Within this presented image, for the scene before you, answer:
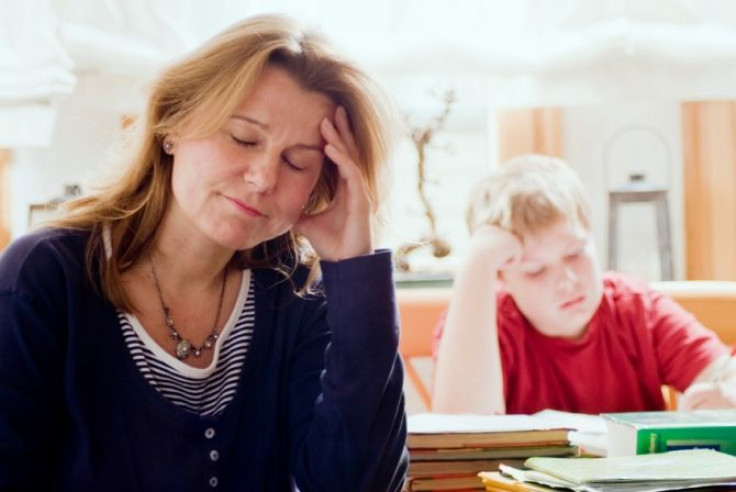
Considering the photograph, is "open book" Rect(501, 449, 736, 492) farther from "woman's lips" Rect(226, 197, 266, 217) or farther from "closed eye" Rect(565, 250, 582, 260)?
"closed eye" Rect(565, 250, 582, 260)

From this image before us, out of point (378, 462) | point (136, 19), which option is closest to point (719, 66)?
point (136, 19)

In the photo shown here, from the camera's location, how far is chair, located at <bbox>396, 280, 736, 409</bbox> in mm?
2018

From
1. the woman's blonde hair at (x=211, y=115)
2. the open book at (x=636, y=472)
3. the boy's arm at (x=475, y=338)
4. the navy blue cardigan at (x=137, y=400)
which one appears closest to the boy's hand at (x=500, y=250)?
the boy's arm at (x=475, y=338)

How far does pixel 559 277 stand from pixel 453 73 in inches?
32.8

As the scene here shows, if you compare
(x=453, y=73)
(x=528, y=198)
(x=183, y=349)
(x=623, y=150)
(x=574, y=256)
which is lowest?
(x=183, y=349)

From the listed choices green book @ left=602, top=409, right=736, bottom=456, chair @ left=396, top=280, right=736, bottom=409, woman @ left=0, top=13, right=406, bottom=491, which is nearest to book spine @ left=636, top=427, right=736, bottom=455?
green book @ left=602, top=409, right=736, bottom=456

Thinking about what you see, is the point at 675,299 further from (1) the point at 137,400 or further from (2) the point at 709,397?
(1) the point at 137,400

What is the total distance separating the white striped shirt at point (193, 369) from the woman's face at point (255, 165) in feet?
0.48

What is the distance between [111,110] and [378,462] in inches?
60.9

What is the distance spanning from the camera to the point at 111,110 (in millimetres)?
2441

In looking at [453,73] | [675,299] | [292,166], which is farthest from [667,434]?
[453,73]

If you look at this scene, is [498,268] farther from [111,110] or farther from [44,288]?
[111,110]

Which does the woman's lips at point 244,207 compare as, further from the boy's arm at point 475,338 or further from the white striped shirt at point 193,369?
the boy's arm at point 475,338

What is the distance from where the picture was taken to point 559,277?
173 cm
